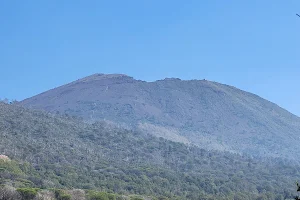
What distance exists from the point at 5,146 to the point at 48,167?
9633 millimetres

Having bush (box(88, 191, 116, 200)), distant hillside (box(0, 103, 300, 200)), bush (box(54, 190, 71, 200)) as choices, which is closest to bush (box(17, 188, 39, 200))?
bush (box(54, 190, 71, 200))

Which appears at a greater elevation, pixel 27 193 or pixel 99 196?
pixel 27 193

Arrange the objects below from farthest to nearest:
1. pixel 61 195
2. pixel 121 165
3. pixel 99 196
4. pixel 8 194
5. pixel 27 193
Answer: pixel 121 165
pixel 99 196
pixel 61 195
pixel 27 193
pixel 8 194

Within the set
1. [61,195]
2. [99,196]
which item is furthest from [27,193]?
[99,196]

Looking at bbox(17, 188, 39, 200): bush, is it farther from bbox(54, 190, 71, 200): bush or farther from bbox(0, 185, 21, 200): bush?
bbox(54, 190, 71, 200): bush

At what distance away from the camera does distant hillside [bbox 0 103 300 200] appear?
86856 mm

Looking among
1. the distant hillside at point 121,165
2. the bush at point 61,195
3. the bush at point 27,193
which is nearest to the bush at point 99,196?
the bush at point 61,195

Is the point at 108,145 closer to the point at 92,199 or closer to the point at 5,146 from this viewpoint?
the point at 5,146

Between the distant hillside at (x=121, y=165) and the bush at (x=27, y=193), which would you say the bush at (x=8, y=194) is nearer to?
the bush at (x=27, y=193)

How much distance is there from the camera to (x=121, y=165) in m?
114

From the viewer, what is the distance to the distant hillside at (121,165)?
8686 cm

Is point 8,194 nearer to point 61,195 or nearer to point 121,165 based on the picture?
point 61,195

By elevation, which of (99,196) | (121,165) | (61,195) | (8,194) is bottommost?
(99,196)

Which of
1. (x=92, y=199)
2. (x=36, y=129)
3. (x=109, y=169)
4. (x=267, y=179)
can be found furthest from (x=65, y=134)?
(x=92, y=199)
